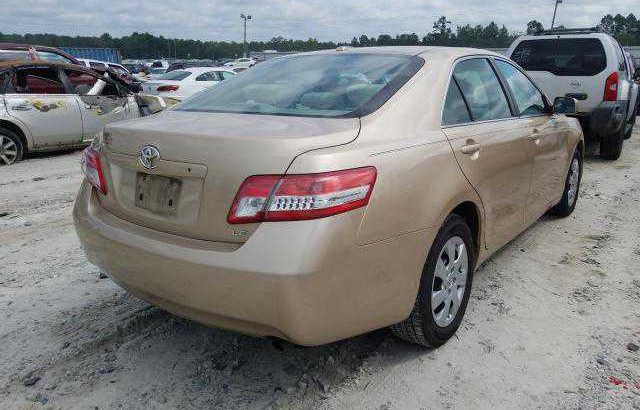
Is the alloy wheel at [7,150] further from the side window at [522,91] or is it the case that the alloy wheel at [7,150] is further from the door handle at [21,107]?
the side window at [522,91]

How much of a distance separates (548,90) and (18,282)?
298 inches

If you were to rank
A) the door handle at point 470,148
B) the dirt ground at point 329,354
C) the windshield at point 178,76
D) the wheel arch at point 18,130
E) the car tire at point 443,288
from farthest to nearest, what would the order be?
the windshield at point 178,76 < the wheel arch at point 18,130 < the door handle at point 470,148 < the car tire at point 443,288 < the dirt ground at point 329,354

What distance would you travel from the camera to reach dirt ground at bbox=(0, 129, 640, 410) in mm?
2459

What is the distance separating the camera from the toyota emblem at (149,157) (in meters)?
2.31

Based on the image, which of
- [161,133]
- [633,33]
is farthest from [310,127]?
[633,33]

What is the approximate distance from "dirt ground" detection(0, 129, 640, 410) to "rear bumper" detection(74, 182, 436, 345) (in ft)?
1.39

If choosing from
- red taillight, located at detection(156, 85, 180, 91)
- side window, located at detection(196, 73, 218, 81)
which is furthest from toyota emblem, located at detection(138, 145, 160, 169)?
side window, located at detection(196, 73, 218, 81)

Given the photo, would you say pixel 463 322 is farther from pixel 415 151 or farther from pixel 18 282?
pixel 18 282

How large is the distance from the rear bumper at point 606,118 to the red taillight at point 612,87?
3.5 inches

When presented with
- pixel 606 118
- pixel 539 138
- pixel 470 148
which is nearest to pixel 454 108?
pixel 470 148

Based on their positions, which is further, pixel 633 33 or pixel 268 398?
pixel 633 33

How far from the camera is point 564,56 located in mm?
8289

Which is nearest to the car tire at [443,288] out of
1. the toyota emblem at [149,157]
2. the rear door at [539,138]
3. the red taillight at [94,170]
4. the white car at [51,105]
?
the rear door at [539,138]

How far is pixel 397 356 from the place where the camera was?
2807 millimetres
